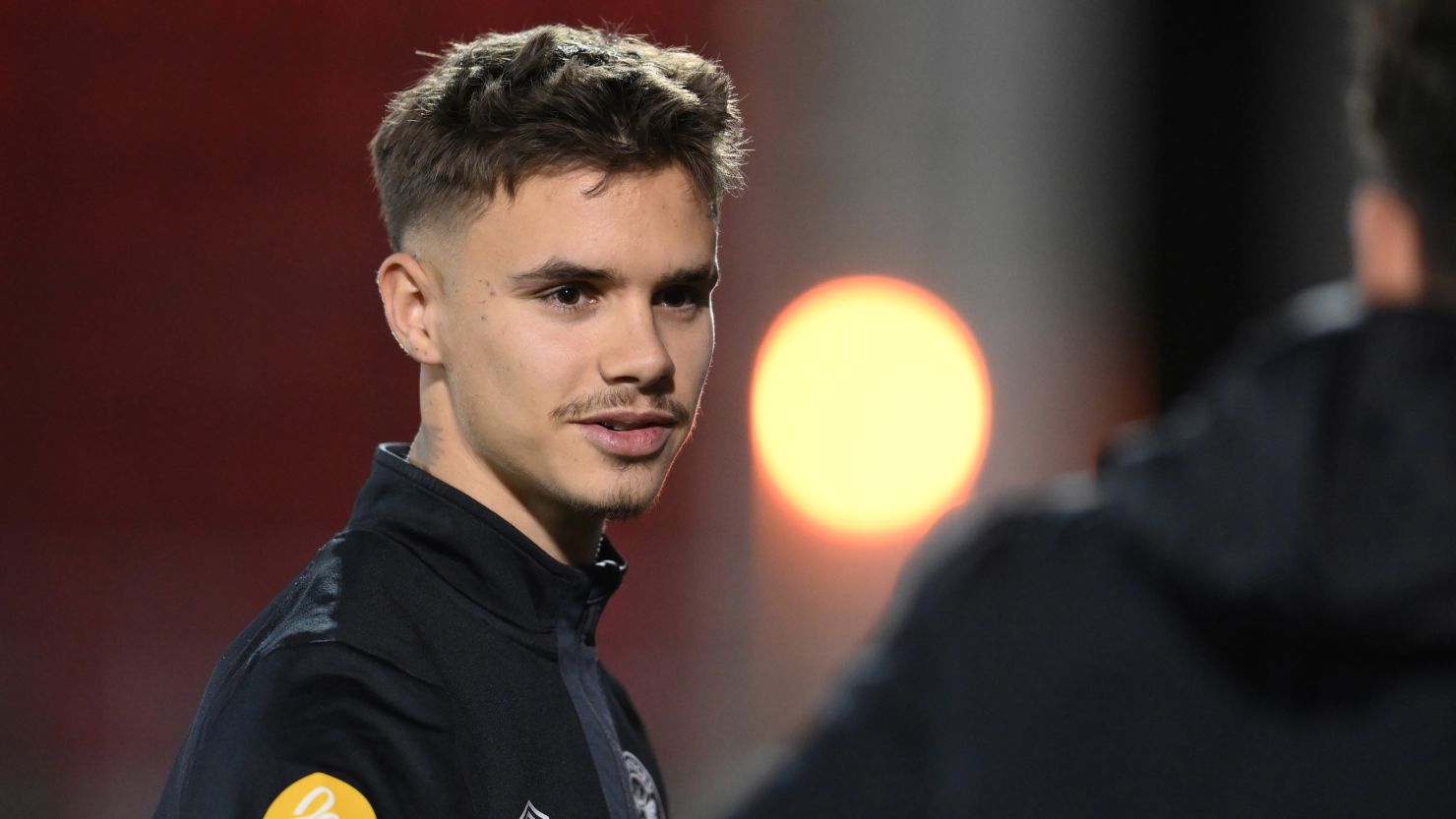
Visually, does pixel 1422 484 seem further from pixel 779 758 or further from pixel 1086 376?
pixel 1086 376

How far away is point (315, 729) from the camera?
130 cm

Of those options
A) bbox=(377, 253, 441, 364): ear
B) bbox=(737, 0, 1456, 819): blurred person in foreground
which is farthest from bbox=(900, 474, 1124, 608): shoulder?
bbox=(377, 253, 441, 364): ear

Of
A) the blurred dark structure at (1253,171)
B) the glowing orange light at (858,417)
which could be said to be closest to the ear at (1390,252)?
the blurred dark structure at (1253,171)

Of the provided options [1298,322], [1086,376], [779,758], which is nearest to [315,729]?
[779,758]

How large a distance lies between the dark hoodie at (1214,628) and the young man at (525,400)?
73cm

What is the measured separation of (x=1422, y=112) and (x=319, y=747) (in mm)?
956

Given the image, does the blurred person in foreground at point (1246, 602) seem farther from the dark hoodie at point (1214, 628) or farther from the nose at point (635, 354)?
the nose at point (635, 354)

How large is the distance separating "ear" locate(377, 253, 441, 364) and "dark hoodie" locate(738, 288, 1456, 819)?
0.97 m

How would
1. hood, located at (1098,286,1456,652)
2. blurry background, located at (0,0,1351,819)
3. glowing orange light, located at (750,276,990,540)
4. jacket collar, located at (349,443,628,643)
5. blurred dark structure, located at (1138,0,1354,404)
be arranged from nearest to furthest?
hood, located at (1098,286,1456,652) < jacket collar, located at (349,443,628,643) < blurred dark structure, located at (1138,0,1354,404) < blurry background, located at (0,0,1351,819) < glowing orange light, located at (750,276,990,540)

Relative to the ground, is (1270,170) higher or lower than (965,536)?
higher

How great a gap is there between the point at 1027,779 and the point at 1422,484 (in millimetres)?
222

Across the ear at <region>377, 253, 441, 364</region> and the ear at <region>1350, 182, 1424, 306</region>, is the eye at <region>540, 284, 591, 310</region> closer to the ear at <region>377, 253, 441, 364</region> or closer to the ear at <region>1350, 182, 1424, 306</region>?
the ear at <region>377, 253, 441, 364</region>

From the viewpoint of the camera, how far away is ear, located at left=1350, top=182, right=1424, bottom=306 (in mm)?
724

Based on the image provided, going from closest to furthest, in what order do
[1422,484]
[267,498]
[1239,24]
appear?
1. [1422,484]
2. [1239,24]
3. [267,498]
